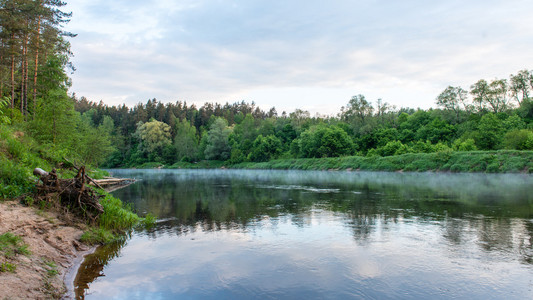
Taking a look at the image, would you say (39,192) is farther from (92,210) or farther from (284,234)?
(284,234)

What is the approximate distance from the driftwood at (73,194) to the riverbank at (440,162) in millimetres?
56093

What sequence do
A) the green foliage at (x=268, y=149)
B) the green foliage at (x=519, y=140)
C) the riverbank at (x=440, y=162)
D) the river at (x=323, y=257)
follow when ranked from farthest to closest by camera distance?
the green foliage at (x=268, y=149) < the green foliage at (x=519, y=140) < the riverbank at (x=440, y=162) < the river at (x=323, y=257)

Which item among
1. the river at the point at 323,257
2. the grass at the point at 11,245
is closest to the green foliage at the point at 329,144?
the river at the point at 323,257

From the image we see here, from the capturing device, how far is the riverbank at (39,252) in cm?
704

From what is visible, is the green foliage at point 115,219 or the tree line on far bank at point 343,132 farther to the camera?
the tree line on far bank at point 343,132

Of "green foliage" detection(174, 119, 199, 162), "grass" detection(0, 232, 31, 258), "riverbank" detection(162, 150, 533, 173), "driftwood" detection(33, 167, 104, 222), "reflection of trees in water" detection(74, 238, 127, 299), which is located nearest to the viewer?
"grass" detection(0, 232, 31, 258)

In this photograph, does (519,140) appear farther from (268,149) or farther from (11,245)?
(11,245)

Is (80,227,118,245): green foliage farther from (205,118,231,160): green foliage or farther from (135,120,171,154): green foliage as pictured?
(135,120,171,154): green foliage

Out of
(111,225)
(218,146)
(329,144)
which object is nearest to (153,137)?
(218,146)

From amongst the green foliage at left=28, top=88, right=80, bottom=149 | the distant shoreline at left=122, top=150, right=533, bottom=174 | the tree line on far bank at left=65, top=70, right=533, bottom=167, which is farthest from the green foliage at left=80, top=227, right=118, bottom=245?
the distant shoreline at left=122, top=150, right=533, bottom=174

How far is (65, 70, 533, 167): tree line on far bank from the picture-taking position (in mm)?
72188

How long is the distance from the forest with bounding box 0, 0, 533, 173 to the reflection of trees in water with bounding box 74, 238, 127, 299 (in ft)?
23.5

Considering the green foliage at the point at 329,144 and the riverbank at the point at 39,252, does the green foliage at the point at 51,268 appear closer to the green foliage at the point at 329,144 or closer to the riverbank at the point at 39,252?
the riverbank at the point at 39,252

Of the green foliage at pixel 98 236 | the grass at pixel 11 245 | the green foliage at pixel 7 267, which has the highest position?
the grass at pixel 11 245
